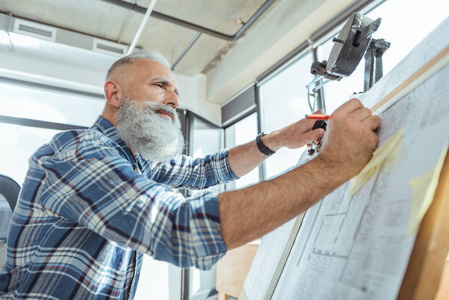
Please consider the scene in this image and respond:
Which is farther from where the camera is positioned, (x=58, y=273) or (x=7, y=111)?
(x=7, y=111)

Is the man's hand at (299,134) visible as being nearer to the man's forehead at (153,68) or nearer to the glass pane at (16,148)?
the man's forehead at (153,68)

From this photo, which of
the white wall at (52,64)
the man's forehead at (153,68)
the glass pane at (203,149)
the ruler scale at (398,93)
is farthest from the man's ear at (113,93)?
the white wall at (52,64)

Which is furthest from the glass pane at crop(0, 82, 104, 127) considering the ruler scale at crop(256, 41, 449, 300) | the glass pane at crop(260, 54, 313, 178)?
the ruler scale at crop(256, 41, 449, 300)

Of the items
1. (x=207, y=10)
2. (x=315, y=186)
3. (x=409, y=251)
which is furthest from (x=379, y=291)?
(x=207, y=10)

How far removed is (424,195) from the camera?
0.29 m

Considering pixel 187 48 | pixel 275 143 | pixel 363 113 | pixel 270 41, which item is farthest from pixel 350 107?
pixel 187 48

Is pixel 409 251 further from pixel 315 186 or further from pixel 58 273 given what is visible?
pixel 58 273

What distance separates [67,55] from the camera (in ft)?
9.12

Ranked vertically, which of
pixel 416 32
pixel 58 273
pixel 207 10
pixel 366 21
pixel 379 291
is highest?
pixel 207 10

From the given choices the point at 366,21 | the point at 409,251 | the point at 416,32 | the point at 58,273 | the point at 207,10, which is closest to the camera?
the point at 409,251

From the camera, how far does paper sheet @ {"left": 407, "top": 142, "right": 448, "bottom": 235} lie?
284 mm

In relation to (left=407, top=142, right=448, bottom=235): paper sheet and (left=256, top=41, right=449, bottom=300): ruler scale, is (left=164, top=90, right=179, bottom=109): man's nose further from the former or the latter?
(left=407, top=142, right=448, bottom=235): paper sheet

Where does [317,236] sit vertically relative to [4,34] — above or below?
below

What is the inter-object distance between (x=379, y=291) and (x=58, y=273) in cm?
63
